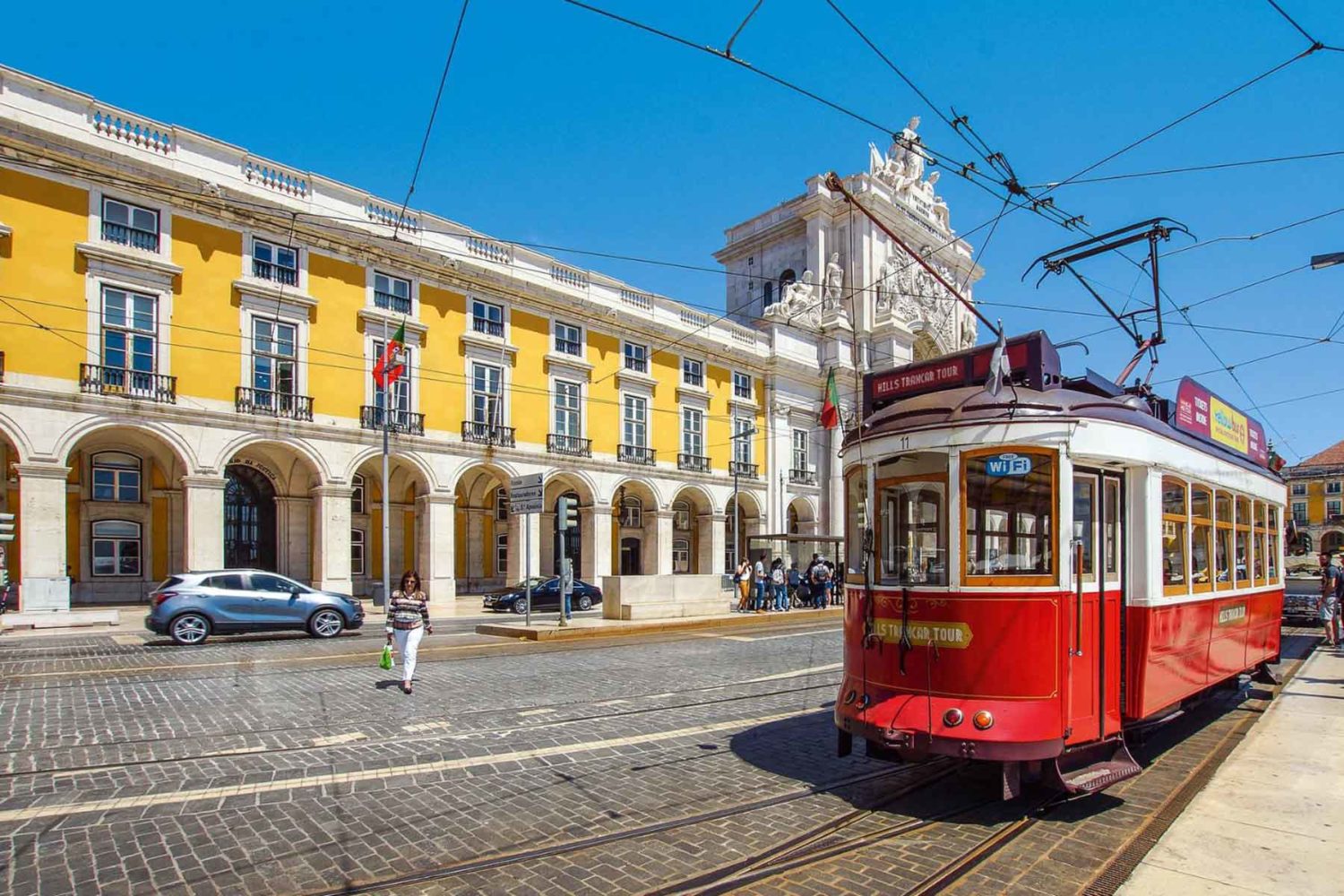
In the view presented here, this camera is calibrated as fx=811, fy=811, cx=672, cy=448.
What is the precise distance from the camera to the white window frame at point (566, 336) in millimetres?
32625

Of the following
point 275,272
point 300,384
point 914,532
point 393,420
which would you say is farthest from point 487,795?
point 275,272

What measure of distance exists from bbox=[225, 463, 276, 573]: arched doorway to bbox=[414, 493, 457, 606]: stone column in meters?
5.23

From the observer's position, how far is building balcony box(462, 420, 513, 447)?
29766 mm

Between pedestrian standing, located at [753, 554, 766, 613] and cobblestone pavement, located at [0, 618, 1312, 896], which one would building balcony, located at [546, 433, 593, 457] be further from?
cobblestone pavement, located at [0, 618, 1312, 896]

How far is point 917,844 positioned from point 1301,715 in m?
6.69

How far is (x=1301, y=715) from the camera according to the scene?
901 cm

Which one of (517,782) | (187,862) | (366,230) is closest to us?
(187,862)

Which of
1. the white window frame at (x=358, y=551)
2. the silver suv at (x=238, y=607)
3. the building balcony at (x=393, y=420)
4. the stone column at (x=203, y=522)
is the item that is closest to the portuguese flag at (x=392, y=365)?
the building balcony at (x=393, y=420)

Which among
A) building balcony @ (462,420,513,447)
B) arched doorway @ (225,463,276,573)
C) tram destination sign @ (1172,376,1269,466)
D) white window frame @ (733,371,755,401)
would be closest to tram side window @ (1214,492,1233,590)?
tram destination sign @ (1172,376,1269,466)

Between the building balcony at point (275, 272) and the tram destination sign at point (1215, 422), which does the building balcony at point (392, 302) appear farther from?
the tram destination sign at point (1215, 422)

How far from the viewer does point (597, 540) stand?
33.8 m

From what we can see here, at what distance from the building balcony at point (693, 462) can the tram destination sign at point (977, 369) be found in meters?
30.6

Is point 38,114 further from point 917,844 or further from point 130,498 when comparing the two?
point 917,844

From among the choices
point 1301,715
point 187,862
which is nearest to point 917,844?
point 187,862
